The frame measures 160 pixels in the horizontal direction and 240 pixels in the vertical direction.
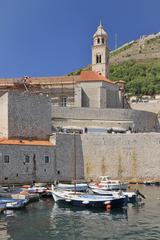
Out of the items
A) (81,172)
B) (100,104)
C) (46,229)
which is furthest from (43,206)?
(100,104)

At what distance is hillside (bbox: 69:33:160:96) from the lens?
98.0 meters

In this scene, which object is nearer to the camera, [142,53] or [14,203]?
[14,203]

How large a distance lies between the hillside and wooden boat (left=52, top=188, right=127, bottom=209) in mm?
60928

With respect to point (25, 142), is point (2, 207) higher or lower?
lower

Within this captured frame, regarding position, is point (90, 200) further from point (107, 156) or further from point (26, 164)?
point (107, 156)

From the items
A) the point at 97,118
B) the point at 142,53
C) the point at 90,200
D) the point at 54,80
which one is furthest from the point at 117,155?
the point at 142,53

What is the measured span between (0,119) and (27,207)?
14925 mm

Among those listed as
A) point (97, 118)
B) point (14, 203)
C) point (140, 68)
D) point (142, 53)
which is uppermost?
point (142, 53)

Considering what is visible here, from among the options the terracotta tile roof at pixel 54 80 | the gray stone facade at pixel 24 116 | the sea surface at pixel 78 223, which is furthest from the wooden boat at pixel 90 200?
the terracotta tile roof at pixel 54 80

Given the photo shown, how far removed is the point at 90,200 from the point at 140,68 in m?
88.9

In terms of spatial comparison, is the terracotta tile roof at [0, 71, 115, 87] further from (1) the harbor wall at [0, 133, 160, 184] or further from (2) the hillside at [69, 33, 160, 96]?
(2) the hillside at [69, 33, 160, 96]

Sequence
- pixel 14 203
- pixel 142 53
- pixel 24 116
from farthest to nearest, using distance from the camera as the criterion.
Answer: pixel 142 53 → pixel 24 116 → pixel 14 203

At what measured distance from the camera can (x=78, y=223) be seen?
91.2ft

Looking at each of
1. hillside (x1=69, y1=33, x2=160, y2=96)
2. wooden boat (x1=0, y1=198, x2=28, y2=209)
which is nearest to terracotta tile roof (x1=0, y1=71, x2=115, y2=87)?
wooden boat (x1=0, y1=198, x2=28, y2=209)
